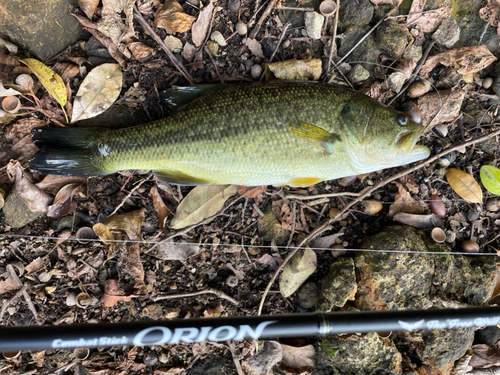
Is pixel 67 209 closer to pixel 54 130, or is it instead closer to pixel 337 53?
pixel 54 130

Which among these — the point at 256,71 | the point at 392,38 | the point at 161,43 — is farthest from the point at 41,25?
the point at 392,38

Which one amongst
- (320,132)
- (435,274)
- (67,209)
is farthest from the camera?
(435,274)

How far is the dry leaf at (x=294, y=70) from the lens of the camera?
283cm

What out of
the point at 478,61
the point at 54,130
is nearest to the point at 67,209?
the point at 54,130

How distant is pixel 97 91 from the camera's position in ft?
9.01

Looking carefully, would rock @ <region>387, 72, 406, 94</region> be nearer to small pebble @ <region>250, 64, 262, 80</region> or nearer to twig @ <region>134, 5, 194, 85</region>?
small pebble @ <region>250, 64, 262, 80</region>

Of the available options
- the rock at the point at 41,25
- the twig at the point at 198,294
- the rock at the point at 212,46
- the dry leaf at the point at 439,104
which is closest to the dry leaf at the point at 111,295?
the twig at the point at 198,294

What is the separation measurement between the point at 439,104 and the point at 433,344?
2229 millimetres

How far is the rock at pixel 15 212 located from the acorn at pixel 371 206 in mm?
2980

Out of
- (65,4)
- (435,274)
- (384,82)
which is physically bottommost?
(435,274)

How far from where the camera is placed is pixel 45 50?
2750 mm

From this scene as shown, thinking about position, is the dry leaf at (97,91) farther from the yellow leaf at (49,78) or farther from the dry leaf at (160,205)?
the dry leaf at (160,205)

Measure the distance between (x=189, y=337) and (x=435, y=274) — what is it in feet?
7.52

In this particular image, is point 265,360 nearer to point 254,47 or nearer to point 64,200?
point 64,200
